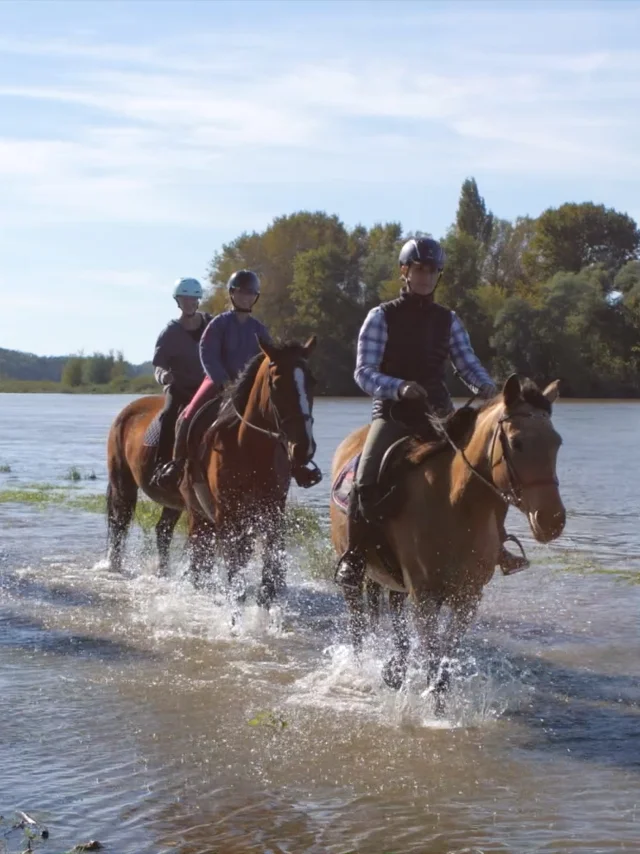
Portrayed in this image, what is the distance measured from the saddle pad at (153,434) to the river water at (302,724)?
143 cm

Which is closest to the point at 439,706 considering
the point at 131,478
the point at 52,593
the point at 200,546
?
the point at 200,546

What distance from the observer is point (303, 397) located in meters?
9.79

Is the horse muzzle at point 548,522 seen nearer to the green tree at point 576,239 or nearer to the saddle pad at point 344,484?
the saddle pad at point 344,484

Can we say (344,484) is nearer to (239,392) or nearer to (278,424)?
(278,424)

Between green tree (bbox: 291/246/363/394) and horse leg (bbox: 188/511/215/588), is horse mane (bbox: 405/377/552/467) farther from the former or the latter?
green tree (bbox: 291/246/363/394)

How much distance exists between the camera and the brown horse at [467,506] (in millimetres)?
6391

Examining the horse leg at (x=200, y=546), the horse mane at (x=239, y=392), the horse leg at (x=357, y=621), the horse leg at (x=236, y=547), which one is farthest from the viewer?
the horse leg at (x=200, y=546)

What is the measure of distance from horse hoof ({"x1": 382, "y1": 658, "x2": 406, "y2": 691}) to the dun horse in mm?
1975

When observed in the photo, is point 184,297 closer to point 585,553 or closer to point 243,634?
point 243,634

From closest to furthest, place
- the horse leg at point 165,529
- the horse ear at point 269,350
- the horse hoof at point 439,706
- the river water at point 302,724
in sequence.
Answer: the river water at point 302,724, the horse hoof at point 439,706, the horse ear at point 269,350, the horse leg at point 165,529

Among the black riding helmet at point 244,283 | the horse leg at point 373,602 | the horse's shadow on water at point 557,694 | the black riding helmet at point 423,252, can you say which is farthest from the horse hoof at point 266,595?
the black riding helmet at point 423,252

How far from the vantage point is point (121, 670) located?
9.09m

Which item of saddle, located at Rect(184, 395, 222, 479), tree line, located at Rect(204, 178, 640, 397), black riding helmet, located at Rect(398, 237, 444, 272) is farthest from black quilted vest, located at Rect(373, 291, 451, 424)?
tree line, located at Rect(204, 178, 640, 397)

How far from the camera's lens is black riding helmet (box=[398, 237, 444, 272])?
25.7ft
